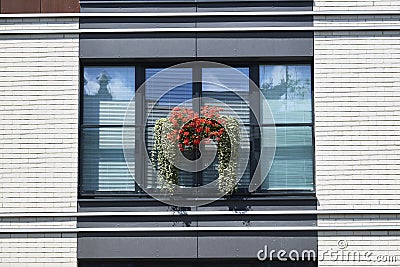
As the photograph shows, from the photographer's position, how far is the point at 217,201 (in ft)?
38.4

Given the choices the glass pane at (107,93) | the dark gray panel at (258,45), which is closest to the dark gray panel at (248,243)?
the glass pane at (107,93)

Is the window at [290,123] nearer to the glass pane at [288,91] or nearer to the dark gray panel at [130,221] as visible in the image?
the glass pane at [288,91]

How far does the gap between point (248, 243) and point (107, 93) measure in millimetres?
2914

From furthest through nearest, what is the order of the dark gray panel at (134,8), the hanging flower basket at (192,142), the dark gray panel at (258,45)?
the dark gray panel at (134,8) → the dark gray panel at (258,45) → the hanging flower basket at (192,142)

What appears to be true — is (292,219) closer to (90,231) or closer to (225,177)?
(225,177)

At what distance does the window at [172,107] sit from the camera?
12.0 meters

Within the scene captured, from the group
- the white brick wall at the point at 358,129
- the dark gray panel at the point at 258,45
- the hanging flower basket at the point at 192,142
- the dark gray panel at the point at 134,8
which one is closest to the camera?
the white brick wall at the point at 358,129

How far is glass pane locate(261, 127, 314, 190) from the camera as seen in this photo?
11.9 metres

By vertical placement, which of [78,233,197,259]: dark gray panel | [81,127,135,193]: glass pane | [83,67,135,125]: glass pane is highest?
[83,67,135,125]: glass pane

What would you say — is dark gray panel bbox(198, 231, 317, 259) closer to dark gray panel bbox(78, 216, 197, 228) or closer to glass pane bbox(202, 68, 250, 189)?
dark gray panel bbox(78, 216, 197, 228)

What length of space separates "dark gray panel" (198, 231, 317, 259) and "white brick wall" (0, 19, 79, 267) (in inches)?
71.9

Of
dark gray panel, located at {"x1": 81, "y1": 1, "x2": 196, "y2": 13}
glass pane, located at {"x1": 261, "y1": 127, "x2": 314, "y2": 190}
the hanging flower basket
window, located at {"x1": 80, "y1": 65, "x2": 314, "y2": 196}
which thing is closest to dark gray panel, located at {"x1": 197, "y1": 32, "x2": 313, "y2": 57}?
window, located at {"x1": 80, "y1": 65, "x2": 314, "y2": 196}

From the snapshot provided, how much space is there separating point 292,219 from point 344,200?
757 millimetres

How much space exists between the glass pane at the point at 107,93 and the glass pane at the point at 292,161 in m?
2.04
